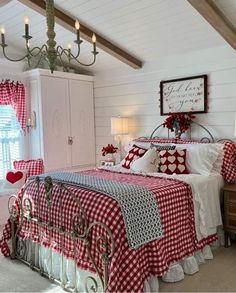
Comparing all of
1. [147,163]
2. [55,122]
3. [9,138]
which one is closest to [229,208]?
[147,163]

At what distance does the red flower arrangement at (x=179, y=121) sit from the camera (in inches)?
156

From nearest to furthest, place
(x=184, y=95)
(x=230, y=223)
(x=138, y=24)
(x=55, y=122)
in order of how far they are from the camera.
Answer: (x=230, y=223) → (x=138, y=24) → (x=184, y=95) → (x=55, y=122)

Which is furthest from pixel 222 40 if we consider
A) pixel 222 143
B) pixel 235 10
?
pixel 222 143

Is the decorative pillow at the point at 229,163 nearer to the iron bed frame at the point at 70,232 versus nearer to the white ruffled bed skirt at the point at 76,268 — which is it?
the white ruffled bed skirt at the point at 76,268

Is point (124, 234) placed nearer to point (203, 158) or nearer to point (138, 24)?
point (203, 158)

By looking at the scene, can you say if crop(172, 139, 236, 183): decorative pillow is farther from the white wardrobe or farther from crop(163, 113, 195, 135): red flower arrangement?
the white wardrobe

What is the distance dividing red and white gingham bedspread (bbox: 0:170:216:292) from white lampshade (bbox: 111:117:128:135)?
62.7 inches

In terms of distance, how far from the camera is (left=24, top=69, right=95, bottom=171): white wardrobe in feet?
15.5

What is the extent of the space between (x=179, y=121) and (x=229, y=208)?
1.33m

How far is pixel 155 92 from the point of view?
4.46 meters

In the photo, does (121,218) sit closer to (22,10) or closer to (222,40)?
(222,40)

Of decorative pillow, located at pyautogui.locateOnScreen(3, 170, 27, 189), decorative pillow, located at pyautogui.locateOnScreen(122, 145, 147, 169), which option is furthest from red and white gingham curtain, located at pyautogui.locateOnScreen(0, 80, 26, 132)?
decorative pillow, located at pyautogui.locateOnScreen(122, 145, 147, 169)

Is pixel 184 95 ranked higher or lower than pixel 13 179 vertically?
higher

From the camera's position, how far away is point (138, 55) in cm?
447
